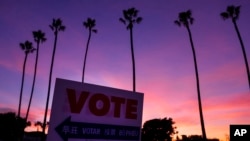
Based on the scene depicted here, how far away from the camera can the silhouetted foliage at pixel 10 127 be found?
73.6 metres

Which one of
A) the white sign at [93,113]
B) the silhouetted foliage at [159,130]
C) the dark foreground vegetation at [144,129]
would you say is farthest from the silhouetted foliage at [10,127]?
the white sign at [93,113]

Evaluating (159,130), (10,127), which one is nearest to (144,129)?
(159,130)

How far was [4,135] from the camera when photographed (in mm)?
73500

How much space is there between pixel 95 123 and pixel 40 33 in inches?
2187

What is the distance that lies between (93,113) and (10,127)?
218 feet

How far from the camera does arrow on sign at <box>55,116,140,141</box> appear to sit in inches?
521

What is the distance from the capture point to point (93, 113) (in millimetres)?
14445

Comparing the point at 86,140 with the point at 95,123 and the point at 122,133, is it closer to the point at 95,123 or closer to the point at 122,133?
the point at 95,123

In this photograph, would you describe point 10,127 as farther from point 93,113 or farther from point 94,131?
point 94,131

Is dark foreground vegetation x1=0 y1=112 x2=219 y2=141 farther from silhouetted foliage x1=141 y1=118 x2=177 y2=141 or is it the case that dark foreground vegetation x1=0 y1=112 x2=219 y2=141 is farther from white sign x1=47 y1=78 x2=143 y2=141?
white sign x1=47 y1=78 x2=143 y2=141

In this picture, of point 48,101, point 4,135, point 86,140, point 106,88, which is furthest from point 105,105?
point 4,135

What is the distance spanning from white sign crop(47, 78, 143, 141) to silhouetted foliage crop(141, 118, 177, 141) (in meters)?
66.5

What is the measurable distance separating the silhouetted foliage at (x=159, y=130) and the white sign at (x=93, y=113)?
66.5 metres

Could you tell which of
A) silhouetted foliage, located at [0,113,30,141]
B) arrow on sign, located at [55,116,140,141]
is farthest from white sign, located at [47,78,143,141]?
silhouetted foliage, located at [0,113,30,141]
